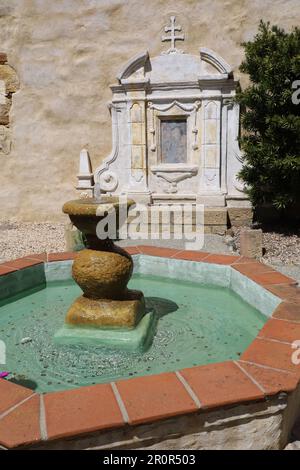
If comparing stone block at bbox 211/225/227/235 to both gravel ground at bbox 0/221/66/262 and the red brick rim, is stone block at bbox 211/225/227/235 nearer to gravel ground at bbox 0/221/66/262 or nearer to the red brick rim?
gravel ground at bbox 0/221/66/262

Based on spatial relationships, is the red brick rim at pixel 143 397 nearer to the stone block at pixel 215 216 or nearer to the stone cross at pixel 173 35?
the stone block at pixel 215 216

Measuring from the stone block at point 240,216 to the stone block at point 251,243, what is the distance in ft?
6.95

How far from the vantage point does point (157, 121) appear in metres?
7.76

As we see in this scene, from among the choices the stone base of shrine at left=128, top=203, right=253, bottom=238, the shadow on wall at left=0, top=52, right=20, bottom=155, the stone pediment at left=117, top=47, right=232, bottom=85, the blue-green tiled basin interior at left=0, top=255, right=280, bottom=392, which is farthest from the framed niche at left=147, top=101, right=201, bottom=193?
the blue-green tiled basin interior at left=0, top=255, right=280, bottom=392

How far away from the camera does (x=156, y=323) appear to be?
10.6 ft

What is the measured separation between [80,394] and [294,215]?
6.40m

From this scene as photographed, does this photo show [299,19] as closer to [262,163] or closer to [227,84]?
[227,84]

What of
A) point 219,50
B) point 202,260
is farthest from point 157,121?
point 202,260

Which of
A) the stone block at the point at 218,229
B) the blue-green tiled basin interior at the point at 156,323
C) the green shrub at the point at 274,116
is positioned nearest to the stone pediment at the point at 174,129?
the stone block at the point at 218,229

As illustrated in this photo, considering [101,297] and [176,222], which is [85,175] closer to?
[176,222]

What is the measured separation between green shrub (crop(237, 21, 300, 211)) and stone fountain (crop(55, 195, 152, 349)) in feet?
13.2

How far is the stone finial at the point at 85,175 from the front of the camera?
26.7ft

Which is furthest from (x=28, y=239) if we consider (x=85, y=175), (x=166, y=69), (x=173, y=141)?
(x=166, y=69)

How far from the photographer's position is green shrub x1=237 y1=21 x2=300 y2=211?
6031mm
